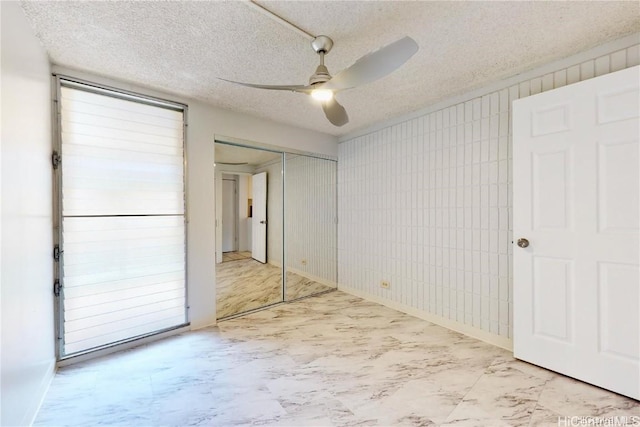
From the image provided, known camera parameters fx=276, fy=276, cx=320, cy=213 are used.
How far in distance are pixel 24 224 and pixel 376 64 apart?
205 centimetres

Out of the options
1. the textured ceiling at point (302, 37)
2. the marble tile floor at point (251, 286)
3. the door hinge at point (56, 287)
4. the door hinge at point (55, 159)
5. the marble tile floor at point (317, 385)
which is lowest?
the marble tile floor at point (317, 385)

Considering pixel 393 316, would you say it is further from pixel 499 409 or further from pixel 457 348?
pixel 499 409

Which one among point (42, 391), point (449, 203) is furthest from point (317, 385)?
point (449, 203)

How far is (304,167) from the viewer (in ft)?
12.6

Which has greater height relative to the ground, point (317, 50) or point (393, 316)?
point (317, 50)

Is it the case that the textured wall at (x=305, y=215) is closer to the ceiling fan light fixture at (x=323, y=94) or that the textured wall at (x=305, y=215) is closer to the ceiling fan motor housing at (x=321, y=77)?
the ceiling fan light fixture at (x=323, y=94)

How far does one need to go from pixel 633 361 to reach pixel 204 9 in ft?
10.6

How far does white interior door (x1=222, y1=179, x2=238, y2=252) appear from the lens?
3.26 metres

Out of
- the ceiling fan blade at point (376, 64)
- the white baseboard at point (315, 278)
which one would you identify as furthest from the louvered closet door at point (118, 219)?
the ceiling fan blade at point (376, 64)

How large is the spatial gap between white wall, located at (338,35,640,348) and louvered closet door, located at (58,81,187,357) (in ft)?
7.29

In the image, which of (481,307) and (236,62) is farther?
(481,307)

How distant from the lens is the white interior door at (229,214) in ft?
10.7

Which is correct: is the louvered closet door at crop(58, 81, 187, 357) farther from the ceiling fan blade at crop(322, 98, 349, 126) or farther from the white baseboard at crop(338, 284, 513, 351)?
the white baseboard at crop(338, 284, 513, 351)

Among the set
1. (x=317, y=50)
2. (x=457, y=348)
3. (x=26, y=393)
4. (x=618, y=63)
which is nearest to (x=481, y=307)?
(x=457, y=348)
